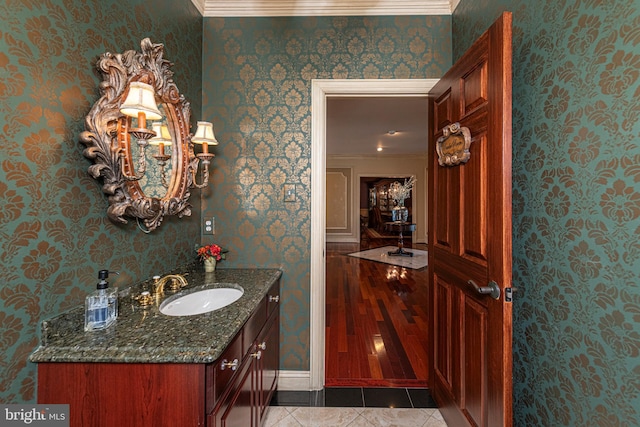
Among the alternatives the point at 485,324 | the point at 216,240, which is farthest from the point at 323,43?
the point at 485,324

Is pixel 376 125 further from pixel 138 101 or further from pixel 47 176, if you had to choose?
pixel 47 176

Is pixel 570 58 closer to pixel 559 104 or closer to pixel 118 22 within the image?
pixel 559 104

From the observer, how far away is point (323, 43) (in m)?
2.12

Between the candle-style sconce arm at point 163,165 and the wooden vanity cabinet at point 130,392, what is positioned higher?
the candle-style sconce arm at point 163,165

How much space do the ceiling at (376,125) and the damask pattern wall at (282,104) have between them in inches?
25.8

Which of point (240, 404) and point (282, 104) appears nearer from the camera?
point (240, 404)

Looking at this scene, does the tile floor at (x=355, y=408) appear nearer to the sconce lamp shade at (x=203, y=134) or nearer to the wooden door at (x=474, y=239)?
the wooden door at (x=474, y=239)

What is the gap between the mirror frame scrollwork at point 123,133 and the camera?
1153mm

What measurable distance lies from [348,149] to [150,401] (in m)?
7.35

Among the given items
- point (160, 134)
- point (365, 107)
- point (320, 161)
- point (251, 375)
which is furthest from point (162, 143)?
point (365, 107)

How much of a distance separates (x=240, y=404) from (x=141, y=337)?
1.81 ft

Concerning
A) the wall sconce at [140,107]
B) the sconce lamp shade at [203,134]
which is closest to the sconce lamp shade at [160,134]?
the sconce lamp shade at [203,134]

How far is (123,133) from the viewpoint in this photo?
1.22 meters

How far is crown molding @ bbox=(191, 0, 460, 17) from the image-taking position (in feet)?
6.79
